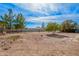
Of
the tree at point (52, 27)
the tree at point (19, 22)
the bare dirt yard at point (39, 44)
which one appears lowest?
the bare dirt yard at point (39, 44)

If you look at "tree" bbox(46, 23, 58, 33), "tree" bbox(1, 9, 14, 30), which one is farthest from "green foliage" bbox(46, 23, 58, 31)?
"tree" bbox(1, 9, 14, 30)

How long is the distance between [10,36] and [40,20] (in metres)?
0.37

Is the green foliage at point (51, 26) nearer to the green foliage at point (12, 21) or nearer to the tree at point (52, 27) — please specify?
the tree at point (52, 27)

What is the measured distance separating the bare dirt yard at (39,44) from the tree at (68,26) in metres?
0.05

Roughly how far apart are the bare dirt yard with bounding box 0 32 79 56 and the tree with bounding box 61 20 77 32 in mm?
54

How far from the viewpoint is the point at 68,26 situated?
1816 mm

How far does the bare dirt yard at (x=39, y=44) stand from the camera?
5.82 feet

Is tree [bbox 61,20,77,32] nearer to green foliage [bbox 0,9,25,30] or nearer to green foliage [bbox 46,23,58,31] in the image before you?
green foliage [bbox 46,23,58,31]

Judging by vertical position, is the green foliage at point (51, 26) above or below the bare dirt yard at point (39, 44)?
above

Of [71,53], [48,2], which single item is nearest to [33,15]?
[48,2]

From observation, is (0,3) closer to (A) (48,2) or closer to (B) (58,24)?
(A) (48,2)

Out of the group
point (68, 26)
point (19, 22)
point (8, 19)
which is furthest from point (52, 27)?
point (8, 19)

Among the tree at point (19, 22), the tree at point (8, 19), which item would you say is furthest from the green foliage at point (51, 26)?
the tree at point (8, 19)

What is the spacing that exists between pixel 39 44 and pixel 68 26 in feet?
1.22
